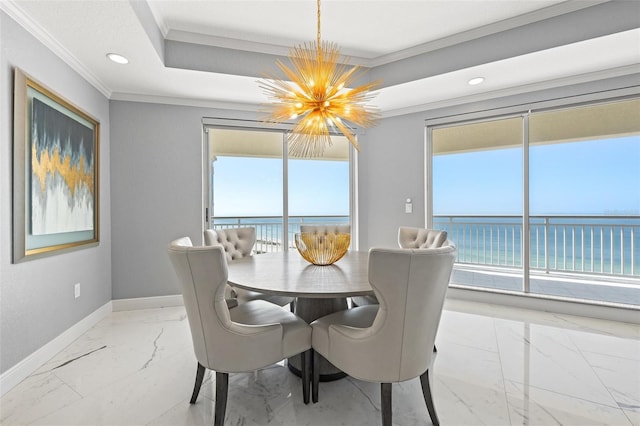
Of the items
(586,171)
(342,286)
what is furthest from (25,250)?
(586,171)

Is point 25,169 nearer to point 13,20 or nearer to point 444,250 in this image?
point 13,20

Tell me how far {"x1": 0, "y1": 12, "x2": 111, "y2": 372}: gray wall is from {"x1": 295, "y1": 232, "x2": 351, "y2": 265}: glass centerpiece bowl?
1781 mm

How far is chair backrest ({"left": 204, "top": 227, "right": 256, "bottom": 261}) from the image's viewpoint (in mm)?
2465

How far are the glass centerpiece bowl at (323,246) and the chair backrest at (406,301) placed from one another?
0.76m

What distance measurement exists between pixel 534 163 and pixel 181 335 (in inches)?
158

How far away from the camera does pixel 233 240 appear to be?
8.54 ft

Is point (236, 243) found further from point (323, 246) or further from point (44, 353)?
point (44, 353)

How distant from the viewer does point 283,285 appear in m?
1.53

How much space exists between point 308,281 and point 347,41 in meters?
2.36

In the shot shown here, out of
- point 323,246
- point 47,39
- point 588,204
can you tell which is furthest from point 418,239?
point 588,204

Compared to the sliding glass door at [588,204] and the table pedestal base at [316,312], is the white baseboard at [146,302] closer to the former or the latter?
the table pedestal base at [316,312]

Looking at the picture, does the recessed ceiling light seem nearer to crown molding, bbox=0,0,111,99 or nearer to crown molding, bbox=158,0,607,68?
crown molding, bbox=0,0,111,99

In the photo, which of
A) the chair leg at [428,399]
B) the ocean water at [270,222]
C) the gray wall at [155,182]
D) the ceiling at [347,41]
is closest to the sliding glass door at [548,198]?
the ceiling at [347,41]

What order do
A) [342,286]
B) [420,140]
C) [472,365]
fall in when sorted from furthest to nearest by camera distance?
[420,140] < [472,365] < [342,286]
